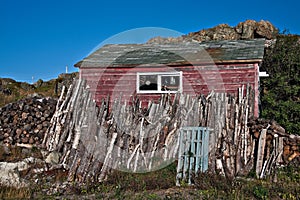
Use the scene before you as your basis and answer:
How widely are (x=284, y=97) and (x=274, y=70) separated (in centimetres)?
213

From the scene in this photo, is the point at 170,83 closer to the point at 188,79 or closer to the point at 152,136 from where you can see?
the point at 188,79

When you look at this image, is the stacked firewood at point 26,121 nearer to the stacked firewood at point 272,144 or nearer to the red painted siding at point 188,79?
the red painted siding at point 188,79

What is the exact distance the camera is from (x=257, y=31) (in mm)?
36000

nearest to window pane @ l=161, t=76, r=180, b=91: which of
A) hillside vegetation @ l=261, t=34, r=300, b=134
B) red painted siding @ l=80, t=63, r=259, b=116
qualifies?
red painted siding @ l=80, t=63, r=259, b=116

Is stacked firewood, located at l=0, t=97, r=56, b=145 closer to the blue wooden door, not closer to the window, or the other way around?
the window

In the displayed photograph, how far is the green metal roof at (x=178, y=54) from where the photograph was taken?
42.7 ft

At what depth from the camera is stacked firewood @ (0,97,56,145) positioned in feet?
38.9

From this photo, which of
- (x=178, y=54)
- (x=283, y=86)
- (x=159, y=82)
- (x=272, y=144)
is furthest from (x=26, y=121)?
(x=283, y=86)

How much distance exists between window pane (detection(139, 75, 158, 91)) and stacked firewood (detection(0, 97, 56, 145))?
12.0 feet

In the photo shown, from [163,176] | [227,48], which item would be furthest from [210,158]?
[227,48]

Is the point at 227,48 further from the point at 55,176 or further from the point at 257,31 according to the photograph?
the point at 257,31

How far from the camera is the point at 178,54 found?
14.1 m

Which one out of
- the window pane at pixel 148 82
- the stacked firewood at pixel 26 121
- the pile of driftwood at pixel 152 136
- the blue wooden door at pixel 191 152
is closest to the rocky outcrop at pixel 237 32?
the window pane at pixel 148 82

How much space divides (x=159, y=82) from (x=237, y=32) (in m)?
26.8
